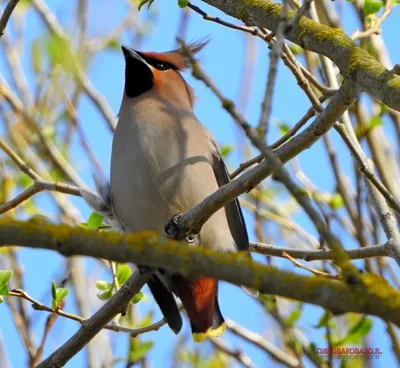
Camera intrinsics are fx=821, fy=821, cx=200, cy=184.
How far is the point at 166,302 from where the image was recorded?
4406 mm

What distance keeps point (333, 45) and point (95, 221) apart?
66.7 inches

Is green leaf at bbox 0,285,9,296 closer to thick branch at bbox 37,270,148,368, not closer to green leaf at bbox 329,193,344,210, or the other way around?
thick branch at bbox 37,270,148,368

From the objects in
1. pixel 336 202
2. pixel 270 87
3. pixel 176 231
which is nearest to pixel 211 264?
pixel 270 87

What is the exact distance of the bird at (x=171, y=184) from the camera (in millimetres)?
4145

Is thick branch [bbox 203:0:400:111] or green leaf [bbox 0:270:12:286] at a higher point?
thick branch [bbox 203:0:400:111]

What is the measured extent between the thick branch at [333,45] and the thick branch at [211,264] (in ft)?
3.00

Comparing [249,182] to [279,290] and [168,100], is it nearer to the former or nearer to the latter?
[279,290]

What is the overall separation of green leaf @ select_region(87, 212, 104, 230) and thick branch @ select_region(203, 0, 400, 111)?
4.26 ft

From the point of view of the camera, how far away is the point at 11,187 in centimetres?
597

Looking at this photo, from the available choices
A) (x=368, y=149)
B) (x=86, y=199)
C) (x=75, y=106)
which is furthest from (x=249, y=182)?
(x=75, y=106)

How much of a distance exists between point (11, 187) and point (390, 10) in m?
3.11

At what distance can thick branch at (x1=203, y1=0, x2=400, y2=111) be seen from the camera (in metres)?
2.62

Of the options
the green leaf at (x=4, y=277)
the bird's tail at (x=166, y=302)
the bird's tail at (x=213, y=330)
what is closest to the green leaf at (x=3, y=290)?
the green leaf at (x=4, y=277)

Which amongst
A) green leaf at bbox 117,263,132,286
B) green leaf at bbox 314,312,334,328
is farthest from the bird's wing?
green leaf at bbox 314,312,334,328
